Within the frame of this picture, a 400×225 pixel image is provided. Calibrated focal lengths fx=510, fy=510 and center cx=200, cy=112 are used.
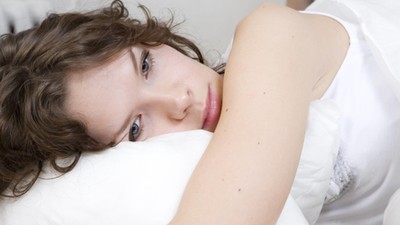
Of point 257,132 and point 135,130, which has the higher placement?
point 257,132

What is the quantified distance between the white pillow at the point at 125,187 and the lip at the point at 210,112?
8 cm

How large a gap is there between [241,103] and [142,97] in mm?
191

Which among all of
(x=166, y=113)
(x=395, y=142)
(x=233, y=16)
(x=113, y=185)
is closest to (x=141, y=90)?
(x=166, y=113)

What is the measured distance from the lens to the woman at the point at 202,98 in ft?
2.09

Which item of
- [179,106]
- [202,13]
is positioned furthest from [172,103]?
[202,13]

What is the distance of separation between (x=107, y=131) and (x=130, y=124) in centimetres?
4

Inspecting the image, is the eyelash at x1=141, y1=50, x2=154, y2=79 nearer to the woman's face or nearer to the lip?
the woman's face

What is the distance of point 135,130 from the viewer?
0.83 m

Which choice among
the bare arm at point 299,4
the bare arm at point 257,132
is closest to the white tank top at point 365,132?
the bare arm at point 257,132

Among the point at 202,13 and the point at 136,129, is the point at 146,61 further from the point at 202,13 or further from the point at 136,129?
the point at 202,13

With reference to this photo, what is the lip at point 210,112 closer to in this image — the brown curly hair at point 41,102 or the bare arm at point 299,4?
the brown curly hair at point 41,102

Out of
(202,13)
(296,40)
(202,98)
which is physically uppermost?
(296,40)

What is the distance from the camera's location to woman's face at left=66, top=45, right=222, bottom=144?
2.57 feet

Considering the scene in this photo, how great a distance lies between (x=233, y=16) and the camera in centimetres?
144
